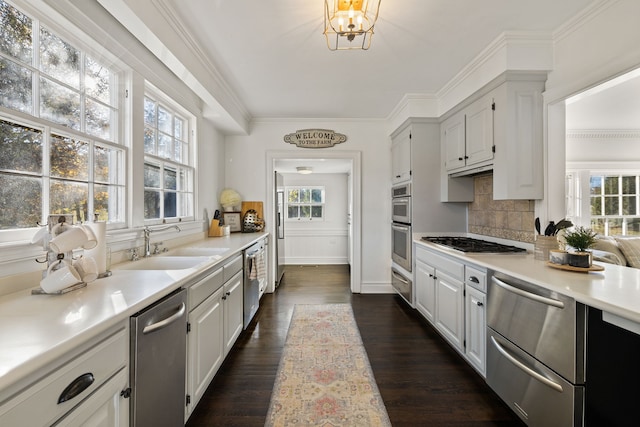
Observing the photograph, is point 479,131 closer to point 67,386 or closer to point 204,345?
point 204,345

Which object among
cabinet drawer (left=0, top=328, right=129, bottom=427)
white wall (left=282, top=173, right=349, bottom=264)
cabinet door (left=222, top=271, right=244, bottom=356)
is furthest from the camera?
white wall (left=282, top=173, right=349, bottom=264)

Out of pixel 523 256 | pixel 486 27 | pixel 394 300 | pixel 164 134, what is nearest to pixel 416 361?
pixel 523 256

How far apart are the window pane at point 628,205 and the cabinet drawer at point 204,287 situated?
591 cm

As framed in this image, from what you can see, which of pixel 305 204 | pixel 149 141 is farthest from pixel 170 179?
pixel 305 204

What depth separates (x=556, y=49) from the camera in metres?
2.09

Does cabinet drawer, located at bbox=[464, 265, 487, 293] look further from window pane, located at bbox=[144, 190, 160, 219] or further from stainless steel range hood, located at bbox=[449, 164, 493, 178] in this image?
window pane, located at bbox=[144, 190, 160, 219]

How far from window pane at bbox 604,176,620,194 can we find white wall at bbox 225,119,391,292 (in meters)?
3.54

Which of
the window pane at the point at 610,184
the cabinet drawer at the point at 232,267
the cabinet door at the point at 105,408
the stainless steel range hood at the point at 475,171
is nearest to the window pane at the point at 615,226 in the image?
the window pane at the point at 610,184

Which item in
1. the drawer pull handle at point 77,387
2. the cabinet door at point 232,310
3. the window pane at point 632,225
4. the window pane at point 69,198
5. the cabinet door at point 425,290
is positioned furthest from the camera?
the window pane at point 632,225

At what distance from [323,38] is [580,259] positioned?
228cm

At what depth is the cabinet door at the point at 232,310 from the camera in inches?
85.0

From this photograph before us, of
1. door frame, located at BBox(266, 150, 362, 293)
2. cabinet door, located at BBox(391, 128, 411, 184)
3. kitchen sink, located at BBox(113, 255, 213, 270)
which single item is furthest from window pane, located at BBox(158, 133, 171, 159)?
cabinet door, located at BBox(391, 128, 411, 184)

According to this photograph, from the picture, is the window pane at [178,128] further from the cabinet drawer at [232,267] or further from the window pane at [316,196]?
the window pane at [316,196]

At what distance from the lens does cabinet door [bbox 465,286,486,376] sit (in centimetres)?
195
